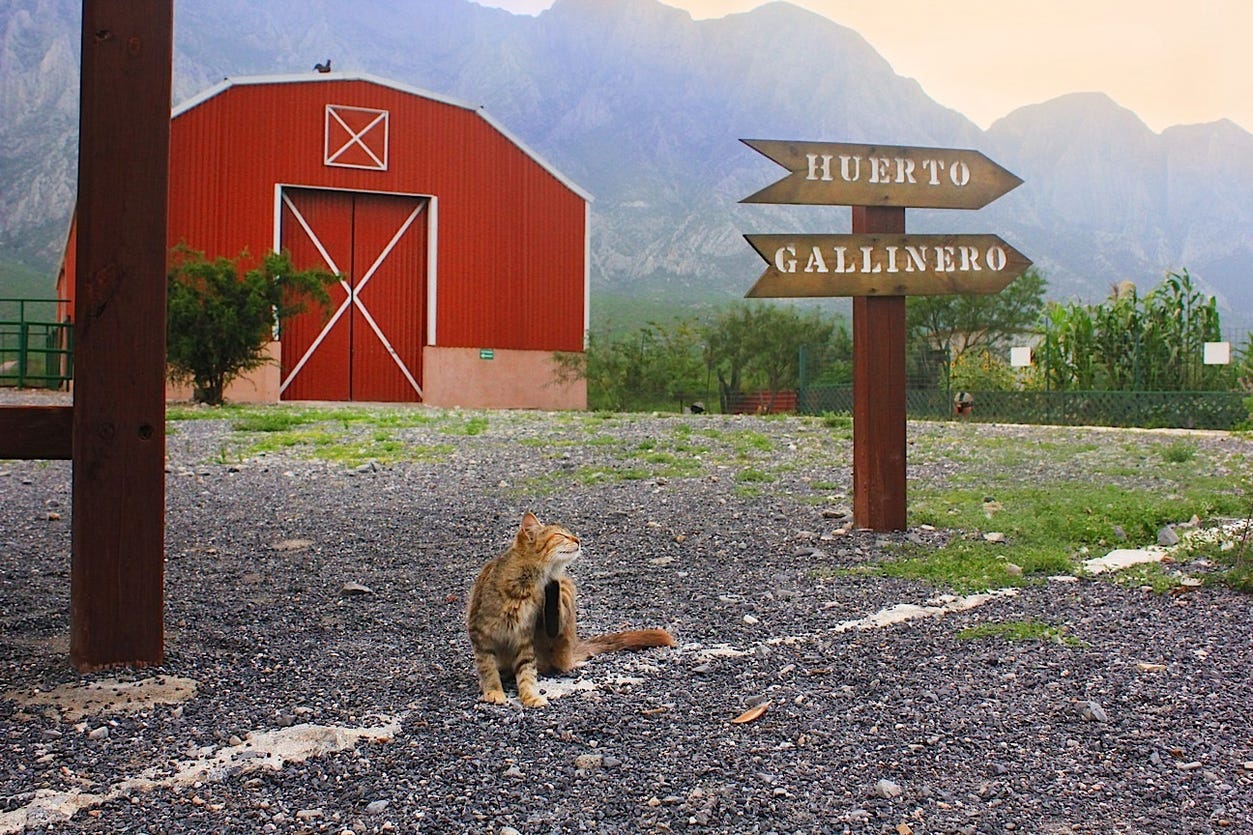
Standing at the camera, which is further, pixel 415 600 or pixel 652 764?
pixel 415 600

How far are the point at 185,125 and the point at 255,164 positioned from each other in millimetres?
1565

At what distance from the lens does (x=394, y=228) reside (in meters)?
25.1

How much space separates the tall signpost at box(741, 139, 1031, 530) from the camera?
6.48 m

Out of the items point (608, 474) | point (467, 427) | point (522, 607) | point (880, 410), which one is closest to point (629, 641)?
point (522, 607)

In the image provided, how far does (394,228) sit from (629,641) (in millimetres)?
22180

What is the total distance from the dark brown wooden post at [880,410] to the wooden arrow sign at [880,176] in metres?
0.16

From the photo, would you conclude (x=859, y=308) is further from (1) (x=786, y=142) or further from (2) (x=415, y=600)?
(2) (x=415, y=600)

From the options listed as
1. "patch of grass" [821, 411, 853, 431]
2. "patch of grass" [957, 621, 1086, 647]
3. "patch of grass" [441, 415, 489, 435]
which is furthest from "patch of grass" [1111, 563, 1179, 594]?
"patch of grass" [821, 411, 853, 431]

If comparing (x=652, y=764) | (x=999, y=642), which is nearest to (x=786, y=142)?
(x=999, y=642)

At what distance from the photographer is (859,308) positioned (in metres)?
6.73

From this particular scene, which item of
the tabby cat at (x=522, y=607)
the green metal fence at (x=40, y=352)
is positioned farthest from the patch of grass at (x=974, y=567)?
the green metal fence at (x=40, y=352)

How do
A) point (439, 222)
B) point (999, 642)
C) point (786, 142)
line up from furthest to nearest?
point (439, 222) → point (786, 142) → point (999, 642)

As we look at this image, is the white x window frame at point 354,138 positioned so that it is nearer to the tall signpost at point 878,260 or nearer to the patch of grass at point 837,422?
the patch of grass at point 837,422

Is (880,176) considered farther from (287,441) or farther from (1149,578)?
(287,441)
